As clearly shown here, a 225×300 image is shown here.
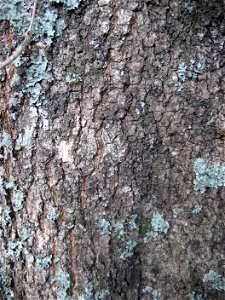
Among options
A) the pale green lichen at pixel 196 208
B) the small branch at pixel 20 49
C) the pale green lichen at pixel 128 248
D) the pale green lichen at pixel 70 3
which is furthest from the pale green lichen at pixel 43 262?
the pale green lichen at pixel 70 3

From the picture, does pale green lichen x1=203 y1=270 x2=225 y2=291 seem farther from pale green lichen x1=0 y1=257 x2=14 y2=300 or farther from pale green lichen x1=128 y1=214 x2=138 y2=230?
pale green lichen x1=0 y1=257 x2=14 y2=300

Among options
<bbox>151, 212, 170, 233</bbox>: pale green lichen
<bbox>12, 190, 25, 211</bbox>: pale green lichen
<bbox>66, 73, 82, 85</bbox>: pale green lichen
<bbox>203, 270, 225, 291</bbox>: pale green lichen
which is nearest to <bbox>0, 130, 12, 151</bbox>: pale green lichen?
<bbox>12, 190, 25, 211</bbox>: pale green lichen

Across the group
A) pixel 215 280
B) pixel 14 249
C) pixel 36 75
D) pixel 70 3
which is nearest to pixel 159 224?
pixel 215 280

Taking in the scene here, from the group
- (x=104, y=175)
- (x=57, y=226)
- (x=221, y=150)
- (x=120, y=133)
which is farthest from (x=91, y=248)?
(x=221, y=150)

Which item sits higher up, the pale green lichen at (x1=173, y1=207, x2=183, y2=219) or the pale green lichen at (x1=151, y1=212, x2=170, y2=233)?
the pale green lichen at (x1=173, y1=207, x2=183, y2=219)

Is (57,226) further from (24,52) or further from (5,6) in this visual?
(5,6)

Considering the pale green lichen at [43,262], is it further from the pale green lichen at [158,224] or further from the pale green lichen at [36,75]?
the pale green lichen at [36,75]

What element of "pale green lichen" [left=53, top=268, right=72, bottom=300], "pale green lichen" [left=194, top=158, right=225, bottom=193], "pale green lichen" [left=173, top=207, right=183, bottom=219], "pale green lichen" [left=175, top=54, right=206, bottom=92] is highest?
"pale green lichen" [left=175, top=54, right=206, bottom=92]

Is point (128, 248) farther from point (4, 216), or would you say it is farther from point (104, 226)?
point (4, 216)
